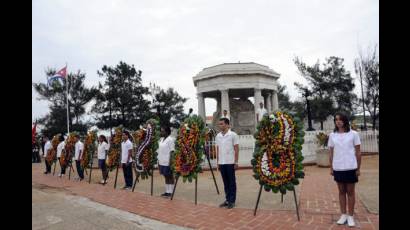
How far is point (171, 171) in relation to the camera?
7.89m

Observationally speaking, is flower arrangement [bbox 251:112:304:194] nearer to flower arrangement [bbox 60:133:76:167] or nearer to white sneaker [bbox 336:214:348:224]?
white sneaker [bbox 336:214:348:224]

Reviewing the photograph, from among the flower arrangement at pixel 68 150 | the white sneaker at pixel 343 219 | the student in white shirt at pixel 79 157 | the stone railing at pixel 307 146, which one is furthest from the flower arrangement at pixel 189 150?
the flower arrangement at pixel 68 150

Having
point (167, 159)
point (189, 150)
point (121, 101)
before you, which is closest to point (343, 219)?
point (189, 150)

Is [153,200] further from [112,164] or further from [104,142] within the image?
[104,142]

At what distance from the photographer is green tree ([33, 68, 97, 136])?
→ 1214 inches

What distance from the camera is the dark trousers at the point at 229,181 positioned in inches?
251

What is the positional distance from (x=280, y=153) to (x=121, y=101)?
25.0m

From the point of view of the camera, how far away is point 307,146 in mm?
14484

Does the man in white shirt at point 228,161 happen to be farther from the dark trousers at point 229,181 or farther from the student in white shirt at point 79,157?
the student in white shirt at point 79,157

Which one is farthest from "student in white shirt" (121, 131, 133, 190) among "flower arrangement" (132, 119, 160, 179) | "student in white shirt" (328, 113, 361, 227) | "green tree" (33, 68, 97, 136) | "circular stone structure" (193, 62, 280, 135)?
"green tree" (33, 68, 97, 136)

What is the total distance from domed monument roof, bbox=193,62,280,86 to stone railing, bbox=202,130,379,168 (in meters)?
5.68

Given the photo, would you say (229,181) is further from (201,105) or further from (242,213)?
(201,105)
